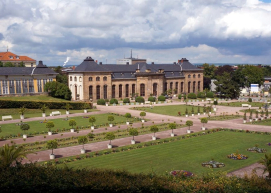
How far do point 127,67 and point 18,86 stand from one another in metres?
29.5

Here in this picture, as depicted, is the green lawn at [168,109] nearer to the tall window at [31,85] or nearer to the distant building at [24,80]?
the distant building at [24,80]

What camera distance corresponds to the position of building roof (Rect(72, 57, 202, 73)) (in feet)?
256

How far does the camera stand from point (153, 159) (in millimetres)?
29203

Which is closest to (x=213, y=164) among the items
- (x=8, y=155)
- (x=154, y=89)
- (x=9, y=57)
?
(x=8, y=155)

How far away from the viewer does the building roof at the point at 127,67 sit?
78.1m

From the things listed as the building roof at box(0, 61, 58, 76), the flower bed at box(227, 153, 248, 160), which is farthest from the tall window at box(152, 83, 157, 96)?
the flower bed at box(227, 153, 248, 160)

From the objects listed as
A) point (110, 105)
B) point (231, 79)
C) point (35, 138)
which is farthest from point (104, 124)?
point (231, 79)

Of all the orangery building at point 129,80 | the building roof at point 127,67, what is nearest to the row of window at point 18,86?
the orangery building at point 129,80

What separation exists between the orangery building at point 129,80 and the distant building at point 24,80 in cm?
761

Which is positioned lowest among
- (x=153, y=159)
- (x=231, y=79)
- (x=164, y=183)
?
(x=153, y=159)

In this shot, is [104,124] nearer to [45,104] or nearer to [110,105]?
[45,104]

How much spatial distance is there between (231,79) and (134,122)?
45981 millimetres

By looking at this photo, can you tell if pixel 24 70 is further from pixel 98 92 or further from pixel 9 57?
pixel 9 57

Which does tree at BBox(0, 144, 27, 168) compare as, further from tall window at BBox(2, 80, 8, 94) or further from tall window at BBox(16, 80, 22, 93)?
tall window at BBox(16, 80, 22, 93)
